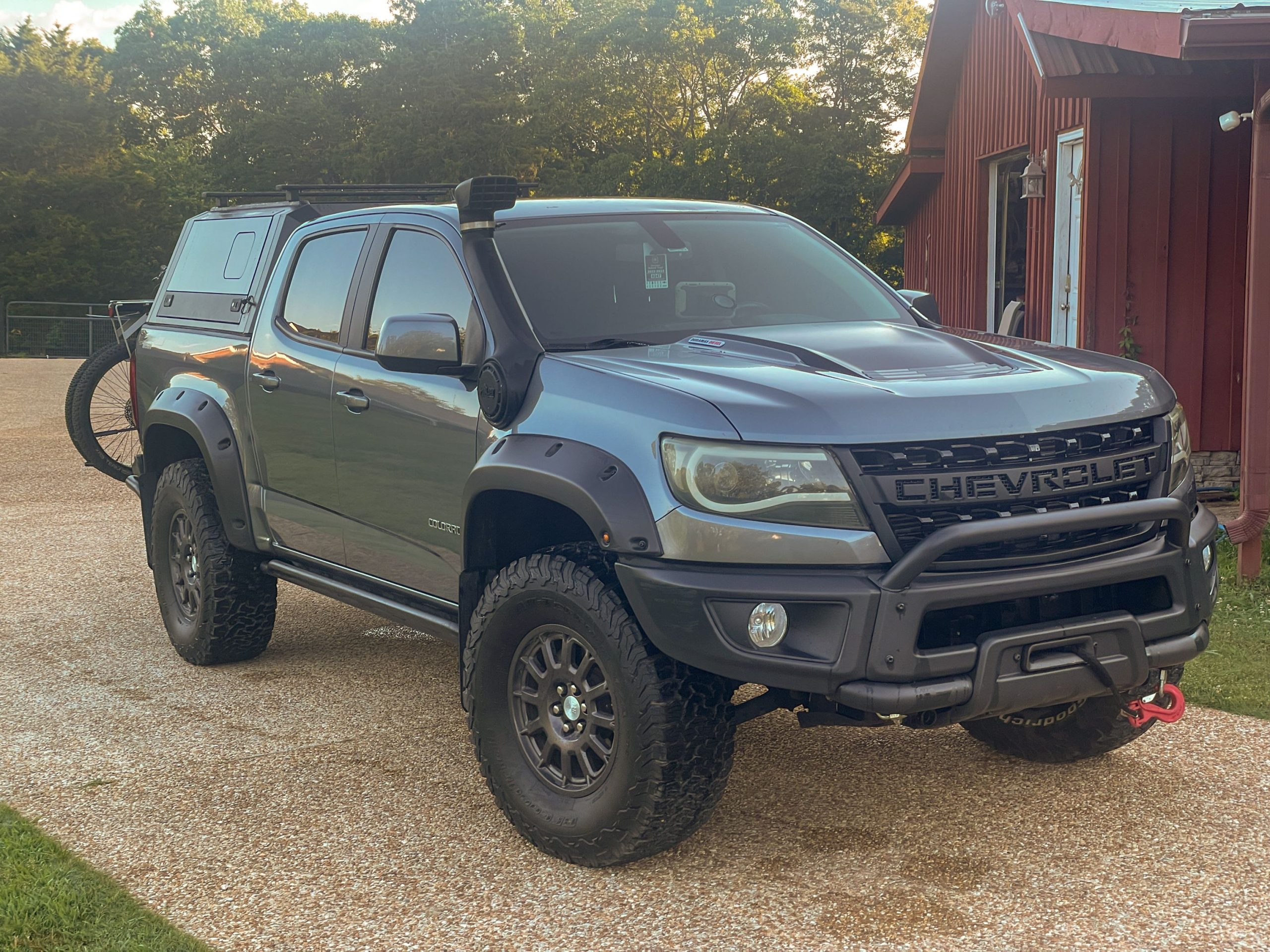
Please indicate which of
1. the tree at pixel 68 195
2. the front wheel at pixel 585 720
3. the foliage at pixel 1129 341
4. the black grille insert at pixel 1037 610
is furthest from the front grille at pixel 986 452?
the tree at pixel 68 195

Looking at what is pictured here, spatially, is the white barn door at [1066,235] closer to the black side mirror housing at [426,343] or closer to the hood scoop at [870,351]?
the hood scoop at [870,351]

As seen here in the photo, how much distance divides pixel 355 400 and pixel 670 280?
1.23 meters

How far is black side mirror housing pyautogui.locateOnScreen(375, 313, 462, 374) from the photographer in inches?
169

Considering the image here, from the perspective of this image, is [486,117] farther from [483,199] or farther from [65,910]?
[65,910]

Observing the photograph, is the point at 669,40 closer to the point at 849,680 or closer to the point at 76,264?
the point at 76,264

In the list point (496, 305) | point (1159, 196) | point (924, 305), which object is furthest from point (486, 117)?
point (496, 305)

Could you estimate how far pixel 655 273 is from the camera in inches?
190

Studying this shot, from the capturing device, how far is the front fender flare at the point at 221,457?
19.7 ft

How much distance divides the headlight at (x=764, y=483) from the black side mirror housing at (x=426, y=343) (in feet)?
3.29

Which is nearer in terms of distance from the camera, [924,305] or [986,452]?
[986,452]

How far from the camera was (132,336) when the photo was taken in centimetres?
852

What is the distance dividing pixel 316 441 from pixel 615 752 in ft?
7.01

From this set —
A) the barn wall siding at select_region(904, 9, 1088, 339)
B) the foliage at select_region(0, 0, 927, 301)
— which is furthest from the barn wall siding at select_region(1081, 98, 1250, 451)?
the foliage at select_region(0, 0, 927, 301)

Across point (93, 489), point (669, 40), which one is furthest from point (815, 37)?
point (93, 489)
